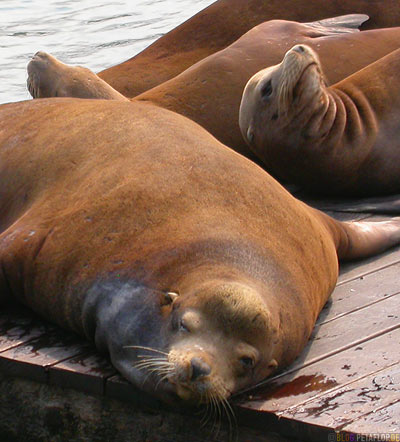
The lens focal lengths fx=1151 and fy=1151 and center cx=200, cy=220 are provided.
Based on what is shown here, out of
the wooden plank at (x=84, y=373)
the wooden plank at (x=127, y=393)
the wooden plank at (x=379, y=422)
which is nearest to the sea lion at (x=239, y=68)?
the wooden plank at (x=84, y=373)

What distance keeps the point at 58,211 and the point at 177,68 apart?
309 centimetres

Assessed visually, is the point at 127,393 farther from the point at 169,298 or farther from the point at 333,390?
the point at 333,390

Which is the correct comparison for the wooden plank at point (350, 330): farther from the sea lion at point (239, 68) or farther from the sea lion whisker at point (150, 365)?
the sea lion at point (239, 68)

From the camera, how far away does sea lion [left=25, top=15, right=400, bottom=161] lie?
6.12m

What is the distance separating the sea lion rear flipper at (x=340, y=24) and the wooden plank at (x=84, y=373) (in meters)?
3.34

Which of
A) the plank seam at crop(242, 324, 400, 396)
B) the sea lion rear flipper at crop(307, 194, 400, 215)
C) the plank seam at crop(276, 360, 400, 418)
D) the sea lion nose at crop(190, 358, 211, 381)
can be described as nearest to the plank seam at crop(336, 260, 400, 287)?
the plank seam at crop(242, 324, 400, 396)

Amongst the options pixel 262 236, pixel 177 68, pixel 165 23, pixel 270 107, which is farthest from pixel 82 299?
pixel 165 23

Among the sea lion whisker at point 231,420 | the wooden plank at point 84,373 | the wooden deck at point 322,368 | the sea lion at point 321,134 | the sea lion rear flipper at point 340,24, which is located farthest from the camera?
the sea lion rear flipper at point 340,24

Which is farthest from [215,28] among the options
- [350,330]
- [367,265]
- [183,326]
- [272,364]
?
[183,326]

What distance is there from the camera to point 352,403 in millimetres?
3342

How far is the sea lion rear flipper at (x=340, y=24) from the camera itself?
6664 millimetres

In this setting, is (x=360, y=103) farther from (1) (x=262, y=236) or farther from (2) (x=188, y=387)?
(2) (x=188, y=387)

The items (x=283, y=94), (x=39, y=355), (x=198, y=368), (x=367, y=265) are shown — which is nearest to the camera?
(x=198, y=368)

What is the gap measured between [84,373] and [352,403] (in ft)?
2.94
